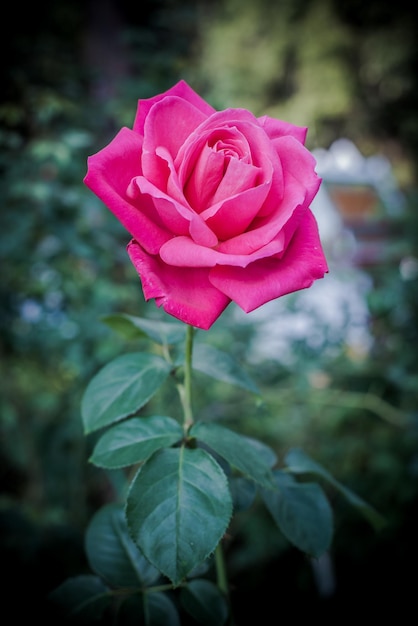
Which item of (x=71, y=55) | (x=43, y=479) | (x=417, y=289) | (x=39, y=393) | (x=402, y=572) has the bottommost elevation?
(x=402, y=572)

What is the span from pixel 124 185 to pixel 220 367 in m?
0.23

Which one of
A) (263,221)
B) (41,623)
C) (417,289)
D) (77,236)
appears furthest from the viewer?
(417,289)

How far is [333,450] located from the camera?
1695mm

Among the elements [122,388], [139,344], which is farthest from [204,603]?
[139,344]

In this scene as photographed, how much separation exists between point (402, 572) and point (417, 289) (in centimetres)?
108

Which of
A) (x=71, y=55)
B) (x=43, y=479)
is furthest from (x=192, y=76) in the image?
(x=43, y=479)

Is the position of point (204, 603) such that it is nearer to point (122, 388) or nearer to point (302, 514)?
point (302, 514)

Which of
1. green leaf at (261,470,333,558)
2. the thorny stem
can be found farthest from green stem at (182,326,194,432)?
green leaf at (261,470,333,558)

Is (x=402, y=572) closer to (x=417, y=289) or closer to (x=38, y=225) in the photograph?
(x=417, y=289)

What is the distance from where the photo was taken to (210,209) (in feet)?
1.25

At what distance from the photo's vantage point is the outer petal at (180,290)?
14.0 inches

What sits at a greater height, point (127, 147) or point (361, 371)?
point (127, 147)

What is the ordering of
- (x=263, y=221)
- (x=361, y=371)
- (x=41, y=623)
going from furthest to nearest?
(x=361, y=371)
(x=41, y=623)
(x=263, y=221)

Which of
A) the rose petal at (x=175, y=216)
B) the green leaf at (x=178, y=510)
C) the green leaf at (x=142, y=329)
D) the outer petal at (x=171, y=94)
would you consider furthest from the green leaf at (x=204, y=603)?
the outer petal at (x=171, y=94)
